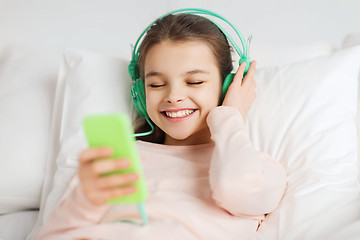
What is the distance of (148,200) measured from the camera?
93cm

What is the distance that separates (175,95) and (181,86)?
0.03 metres

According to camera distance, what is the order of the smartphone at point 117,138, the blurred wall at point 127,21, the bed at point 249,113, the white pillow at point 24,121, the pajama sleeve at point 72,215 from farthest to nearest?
the blurred wall at point 127,21 → the white pillow at point 24,121 → the bed at point 249,113 → the pajama sleeve at point 72,215 → the smartphone at point 117,138

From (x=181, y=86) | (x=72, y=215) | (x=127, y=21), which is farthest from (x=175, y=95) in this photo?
(x=127, y=21)

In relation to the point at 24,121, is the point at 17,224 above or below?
below

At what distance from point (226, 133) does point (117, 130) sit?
1.36 feet

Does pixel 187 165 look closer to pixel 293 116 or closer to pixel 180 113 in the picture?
pixel 180 113

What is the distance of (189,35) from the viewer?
1118 millimetres

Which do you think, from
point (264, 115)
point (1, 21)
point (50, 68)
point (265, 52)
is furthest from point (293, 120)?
point (1, 21)

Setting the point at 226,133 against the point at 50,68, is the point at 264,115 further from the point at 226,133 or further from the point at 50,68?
the point at 50,68

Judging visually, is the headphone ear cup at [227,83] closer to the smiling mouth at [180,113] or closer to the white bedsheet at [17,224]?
the smiling mouth at [180,113]

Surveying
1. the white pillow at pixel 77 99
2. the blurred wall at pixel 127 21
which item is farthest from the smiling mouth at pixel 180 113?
the blurred wall at pixel 127 21

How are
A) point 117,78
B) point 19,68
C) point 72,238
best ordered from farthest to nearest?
point 19,68, point 117,78, point 72,238

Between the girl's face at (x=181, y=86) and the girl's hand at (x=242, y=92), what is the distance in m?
0.04

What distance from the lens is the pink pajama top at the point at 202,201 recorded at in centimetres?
84
